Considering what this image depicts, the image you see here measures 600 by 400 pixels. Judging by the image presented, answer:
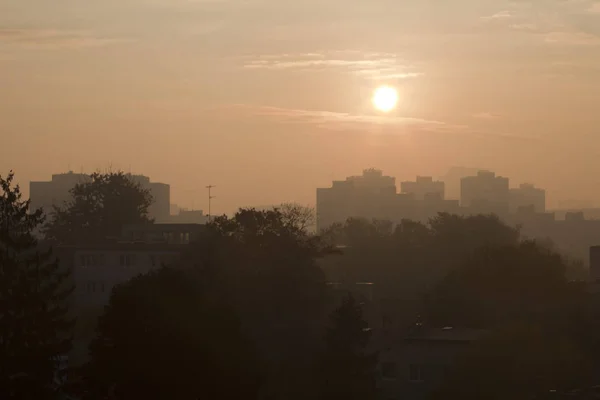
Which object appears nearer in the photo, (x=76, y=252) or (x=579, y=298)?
(x=579, y=298)

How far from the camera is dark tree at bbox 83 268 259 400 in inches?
1267

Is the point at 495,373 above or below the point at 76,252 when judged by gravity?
below

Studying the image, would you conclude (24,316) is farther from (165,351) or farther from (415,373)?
(415,373)

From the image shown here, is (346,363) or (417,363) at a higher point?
(346,363)

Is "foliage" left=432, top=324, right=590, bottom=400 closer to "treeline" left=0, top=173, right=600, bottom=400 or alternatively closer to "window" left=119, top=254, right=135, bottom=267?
"treeline" left=0, top=173, right=600, bottom=400

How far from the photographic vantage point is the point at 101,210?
9319 cm

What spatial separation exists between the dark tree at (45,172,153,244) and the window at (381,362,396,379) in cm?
4870

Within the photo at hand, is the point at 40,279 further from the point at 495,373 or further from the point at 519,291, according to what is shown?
the point at 519,291

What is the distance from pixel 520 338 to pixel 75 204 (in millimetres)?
59345

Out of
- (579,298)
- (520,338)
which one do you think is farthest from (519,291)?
(520,338)

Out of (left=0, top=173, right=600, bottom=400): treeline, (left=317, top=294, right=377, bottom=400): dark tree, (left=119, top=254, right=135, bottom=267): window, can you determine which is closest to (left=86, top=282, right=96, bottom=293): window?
(left=119, top=254, right=135, bottom=267): window

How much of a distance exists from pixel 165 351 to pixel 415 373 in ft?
43.8

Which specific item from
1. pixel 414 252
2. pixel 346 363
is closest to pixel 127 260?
pixel 414 252

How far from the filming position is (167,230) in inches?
2923
